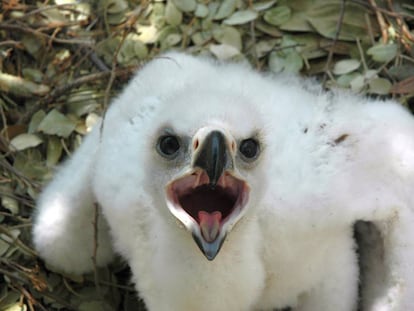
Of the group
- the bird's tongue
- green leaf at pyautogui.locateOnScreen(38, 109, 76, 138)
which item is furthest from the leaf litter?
the bird's tongue

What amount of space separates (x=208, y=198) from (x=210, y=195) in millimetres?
10

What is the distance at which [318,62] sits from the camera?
3.43 m

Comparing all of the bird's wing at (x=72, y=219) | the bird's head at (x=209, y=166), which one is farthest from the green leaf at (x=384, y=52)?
the bird's head at (x=209, y=166)

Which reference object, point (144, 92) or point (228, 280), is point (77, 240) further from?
point (228, 280)

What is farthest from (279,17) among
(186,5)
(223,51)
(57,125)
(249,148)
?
(249,148)

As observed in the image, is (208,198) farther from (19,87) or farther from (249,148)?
(19,87)

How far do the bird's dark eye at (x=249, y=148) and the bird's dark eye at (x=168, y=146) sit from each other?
6.2 inches

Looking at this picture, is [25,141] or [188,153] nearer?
[188,153]

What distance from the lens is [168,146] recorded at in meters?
2.15

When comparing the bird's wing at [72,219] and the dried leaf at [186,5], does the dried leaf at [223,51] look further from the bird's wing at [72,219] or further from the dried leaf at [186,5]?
the bird's wing at [72,219]

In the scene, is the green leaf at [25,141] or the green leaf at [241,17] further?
the green leaf at [241,17]

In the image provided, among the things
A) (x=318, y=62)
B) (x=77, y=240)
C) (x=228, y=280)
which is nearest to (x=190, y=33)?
(x=318, y=62)

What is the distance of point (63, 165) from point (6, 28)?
0.67 metres

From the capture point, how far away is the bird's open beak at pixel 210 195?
77.1 inches
